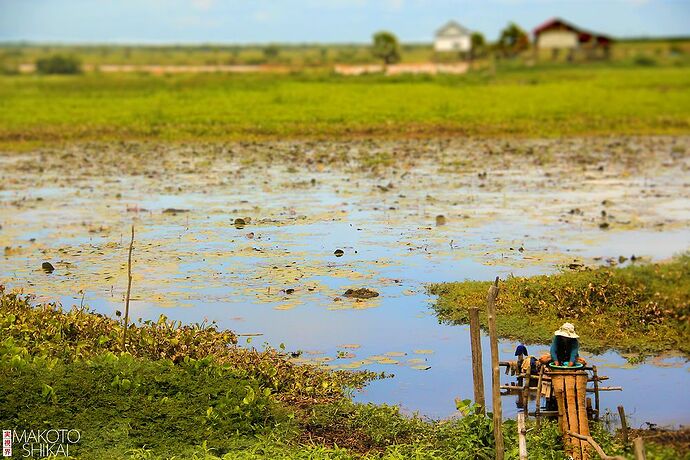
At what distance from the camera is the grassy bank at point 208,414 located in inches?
314

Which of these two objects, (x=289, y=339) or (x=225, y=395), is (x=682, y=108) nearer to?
(x=289, y=339)

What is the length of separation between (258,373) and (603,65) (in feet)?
180

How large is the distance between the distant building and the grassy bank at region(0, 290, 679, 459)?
200 feet

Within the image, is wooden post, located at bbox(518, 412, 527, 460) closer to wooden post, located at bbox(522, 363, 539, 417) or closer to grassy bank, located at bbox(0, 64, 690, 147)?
wooden post, located at bbox(522, 363, 539, 417)

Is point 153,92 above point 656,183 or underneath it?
above

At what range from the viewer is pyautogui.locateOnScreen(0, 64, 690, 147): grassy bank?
31250mm

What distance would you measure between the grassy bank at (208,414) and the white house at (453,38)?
7330 centimetres

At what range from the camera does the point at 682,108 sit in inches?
1414

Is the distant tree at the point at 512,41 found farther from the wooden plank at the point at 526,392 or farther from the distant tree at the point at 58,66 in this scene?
the wooden plank at the point at 526,392

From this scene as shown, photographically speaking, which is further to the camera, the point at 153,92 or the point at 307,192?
the point at 153,92

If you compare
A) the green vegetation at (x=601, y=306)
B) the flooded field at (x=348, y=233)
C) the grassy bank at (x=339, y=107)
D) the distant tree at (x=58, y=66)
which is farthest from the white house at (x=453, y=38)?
the green vegetation at (x=601, y=306)

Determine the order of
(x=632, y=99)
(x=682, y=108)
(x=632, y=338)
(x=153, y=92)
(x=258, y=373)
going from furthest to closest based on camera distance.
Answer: (x=153, y=92) → (x=632, y=99) → (x=682, y=108) → (x=632, y=338) → (x=258, y=373)

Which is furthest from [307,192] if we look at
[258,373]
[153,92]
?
[153,92]

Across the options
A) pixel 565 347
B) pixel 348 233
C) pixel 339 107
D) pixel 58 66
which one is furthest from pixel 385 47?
pixel 565 347
